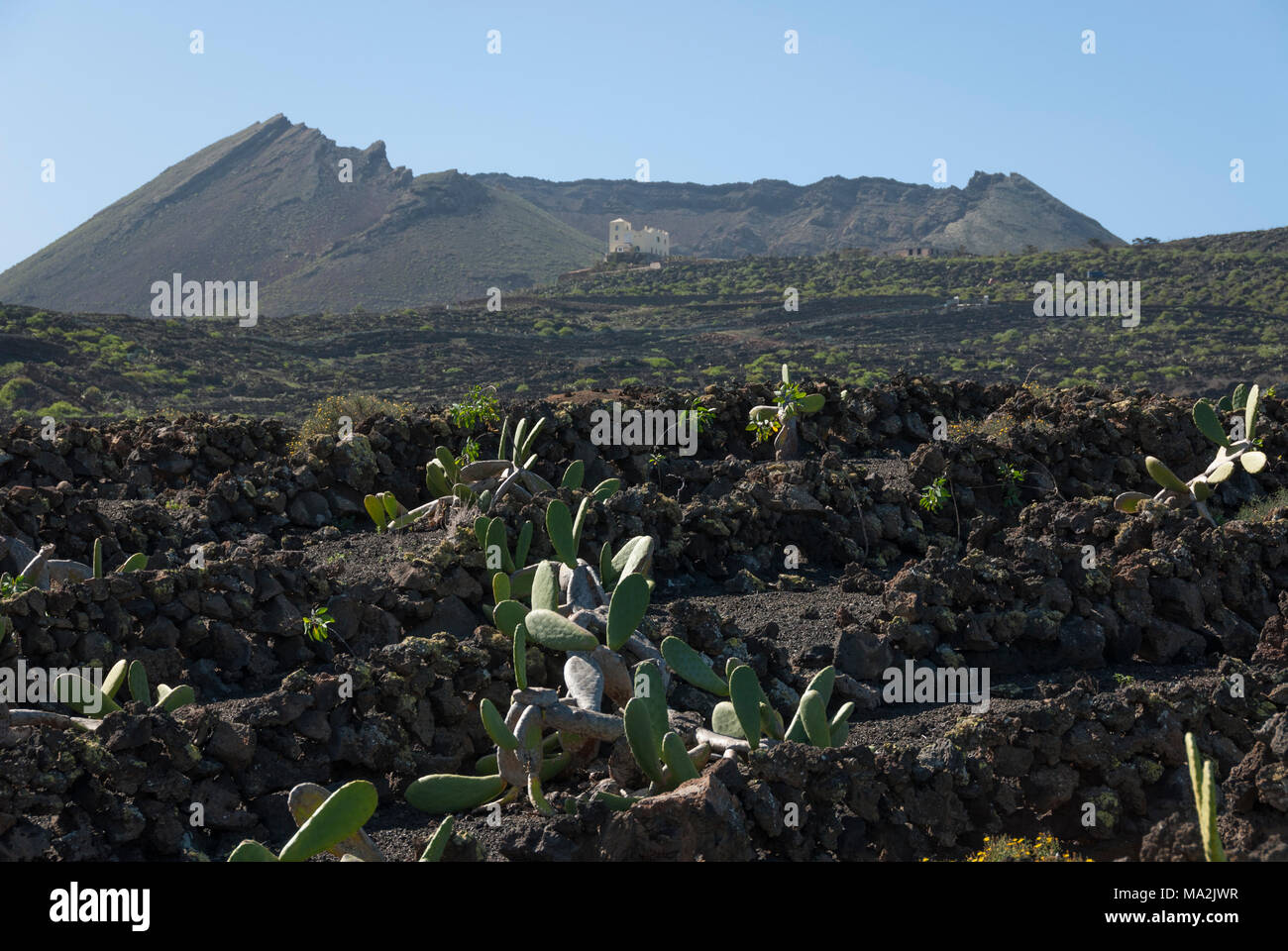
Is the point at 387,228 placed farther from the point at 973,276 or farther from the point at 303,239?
the point at 973,276

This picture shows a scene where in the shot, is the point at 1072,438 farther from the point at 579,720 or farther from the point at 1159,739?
the point at 579,720

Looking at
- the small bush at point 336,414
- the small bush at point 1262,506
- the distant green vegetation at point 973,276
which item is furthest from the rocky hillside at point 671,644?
the distant green vegetation at point 973,276

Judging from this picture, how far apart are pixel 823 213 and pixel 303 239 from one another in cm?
7784

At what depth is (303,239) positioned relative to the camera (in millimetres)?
124250

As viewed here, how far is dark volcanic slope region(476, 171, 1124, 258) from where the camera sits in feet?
490

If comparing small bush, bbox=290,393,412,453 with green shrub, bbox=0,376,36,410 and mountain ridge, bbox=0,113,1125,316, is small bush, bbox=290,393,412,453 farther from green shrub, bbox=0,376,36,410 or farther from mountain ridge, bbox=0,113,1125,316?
mountain ridge, bbox=0,113,1125,316

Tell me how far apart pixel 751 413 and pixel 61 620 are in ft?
24.7

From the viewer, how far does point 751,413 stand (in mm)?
12805

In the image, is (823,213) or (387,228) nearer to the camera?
(387,228)

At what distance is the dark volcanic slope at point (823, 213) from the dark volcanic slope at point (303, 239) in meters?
33.5

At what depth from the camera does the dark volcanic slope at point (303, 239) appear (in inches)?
4247

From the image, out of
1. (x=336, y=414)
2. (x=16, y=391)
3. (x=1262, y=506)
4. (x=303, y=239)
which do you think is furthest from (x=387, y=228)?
(x=1262, y=506)

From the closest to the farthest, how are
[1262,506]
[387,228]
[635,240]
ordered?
[1262,506] → [635,240] → [387,228]

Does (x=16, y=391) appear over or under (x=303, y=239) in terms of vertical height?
under
